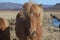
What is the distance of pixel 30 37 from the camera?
6445 mm

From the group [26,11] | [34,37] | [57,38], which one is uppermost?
[26,11]

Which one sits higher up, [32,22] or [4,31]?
[32,22]

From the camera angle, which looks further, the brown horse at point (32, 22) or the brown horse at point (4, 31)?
the brown horse at point (4, 31)

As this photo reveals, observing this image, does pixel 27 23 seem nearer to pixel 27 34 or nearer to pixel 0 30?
pixel 27 34

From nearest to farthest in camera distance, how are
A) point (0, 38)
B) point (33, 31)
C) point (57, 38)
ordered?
point (33, 31)
point (0, 38)
point (57, 38)

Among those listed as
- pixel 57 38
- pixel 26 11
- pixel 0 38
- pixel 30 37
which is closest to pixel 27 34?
pixel 30 37

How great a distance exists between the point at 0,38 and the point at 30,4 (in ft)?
5.93

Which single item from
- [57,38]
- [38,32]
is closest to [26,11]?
[38,32]

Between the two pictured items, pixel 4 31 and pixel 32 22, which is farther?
pixel 4 31

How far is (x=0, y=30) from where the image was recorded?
26.3 ft

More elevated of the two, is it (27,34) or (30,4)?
(30,4)

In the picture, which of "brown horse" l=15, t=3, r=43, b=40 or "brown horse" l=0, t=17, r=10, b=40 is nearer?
"brown horse" l=15, t=3, r=43, b=40

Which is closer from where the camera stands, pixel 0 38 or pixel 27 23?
pixel 27 23

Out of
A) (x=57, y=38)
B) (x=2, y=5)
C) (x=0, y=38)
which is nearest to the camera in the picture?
(x=0, y=38)
